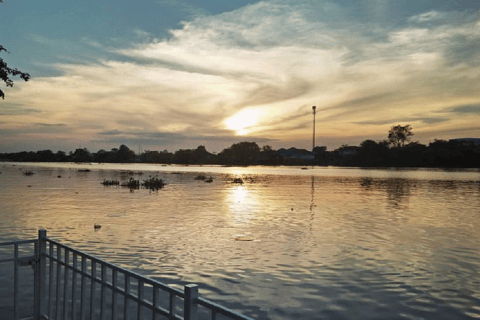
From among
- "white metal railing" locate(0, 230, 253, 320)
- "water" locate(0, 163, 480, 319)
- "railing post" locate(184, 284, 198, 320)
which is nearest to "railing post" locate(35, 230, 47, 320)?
"white metal railing" locate(0, 230, 253, 320)

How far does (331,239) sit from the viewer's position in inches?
671

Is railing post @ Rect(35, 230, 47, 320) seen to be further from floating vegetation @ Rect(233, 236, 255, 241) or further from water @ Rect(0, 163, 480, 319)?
floating vegetation @ Rect(233, 236, 255, 241)

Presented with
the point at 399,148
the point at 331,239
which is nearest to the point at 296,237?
the point at 331,239

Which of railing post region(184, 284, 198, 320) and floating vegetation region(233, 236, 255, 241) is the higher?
railing post region(184, 284, 198, 320)

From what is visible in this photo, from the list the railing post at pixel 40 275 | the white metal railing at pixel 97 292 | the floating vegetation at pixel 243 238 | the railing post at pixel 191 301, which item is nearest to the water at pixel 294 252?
the floating vegetation at pixel 243 238

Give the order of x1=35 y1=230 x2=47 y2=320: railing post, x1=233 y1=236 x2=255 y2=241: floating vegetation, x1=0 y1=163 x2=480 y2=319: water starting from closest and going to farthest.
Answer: x1=35 y1=230 x2=47 y2=320: railing post → x1=0 y1=163 x2=480 y2=319: water → x1=233 y1=236 x2=255 y2=241: floating vegetation

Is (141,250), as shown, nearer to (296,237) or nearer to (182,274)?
(182,274)

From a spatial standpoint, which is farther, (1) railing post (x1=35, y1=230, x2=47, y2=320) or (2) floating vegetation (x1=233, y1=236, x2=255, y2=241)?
(2) floating vegetation (x1=233, y1=236, x2=255, y2=241)

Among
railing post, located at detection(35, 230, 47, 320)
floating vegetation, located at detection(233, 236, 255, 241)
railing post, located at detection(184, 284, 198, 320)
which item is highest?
railing post, located at detection(184, 284, 198, 320)

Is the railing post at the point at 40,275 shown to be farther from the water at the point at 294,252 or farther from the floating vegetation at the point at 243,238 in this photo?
the floating vegetation at the point at 243,238

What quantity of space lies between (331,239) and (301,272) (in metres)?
5.66

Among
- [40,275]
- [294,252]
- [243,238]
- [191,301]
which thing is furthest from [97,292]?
[243,238]

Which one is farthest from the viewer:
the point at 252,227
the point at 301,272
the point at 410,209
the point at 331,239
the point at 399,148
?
the point at 399,148

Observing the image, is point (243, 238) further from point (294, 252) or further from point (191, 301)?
point (191, 301)
